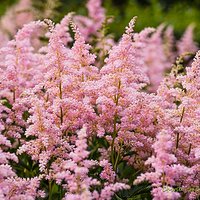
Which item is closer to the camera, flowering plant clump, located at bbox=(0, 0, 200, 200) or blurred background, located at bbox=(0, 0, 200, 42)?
flowering plant clump, located at bbox=(0, 0, 200, 200)

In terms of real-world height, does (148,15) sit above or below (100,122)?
above

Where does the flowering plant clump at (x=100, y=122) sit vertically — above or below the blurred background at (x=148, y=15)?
below

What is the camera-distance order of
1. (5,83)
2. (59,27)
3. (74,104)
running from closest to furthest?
(74,104)
(5,83)
(59,27)

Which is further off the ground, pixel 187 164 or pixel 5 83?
pixel 5 83

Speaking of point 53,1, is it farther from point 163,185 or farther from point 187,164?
point 163,185

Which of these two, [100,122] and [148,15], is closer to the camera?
[100,122]

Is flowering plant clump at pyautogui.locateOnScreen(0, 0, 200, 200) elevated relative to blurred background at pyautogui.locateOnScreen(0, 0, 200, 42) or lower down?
lower down

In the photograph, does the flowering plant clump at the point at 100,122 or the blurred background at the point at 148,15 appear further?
the blurred background at the point at 148,15

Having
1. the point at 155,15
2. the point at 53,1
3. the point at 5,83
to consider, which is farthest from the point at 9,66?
the point at 155,15

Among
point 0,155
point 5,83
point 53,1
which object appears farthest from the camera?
point 53,1

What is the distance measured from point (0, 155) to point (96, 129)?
40.4 inches

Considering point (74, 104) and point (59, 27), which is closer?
point (74, 104)

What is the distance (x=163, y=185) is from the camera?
4.50 meters

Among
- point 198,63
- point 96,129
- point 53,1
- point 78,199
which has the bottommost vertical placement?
point 78,199
